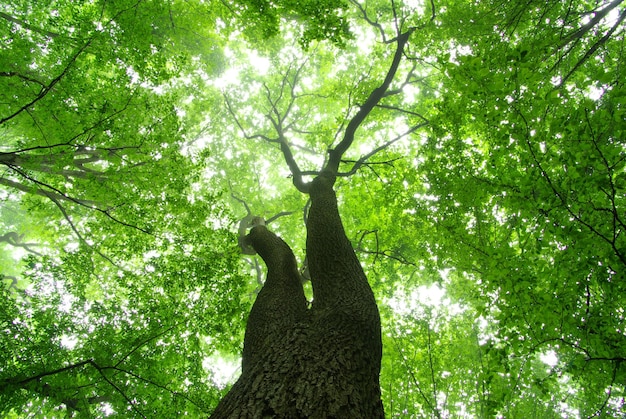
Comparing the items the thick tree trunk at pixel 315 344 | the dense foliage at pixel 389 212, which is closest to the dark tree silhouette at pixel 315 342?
the thick tree trunk at pixel 315 344

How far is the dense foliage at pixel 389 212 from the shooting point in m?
2.57

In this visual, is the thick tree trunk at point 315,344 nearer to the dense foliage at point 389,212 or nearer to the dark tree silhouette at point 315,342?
the dark tree silhouette at point 315,342

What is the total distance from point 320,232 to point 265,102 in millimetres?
8058

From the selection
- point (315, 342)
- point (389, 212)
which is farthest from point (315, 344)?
point (389, 212)

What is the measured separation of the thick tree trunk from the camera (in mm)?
2229

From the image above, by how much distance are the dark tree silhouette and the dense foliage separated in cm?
103

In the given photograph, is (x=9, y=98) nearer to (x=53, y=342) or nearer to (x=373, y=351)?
(x=53, y=342)

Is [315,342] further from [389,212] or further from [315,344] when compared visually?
[389,212]

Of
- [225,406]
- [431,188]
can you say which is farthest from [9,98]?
[431,188]

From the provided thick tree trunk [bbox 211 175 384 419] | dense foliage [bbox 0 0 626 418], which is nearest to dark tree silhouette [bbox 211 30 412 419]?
thick tree trunk [bbox 211 175 384 419]

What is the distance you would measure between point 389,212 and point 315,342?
16.9 ft

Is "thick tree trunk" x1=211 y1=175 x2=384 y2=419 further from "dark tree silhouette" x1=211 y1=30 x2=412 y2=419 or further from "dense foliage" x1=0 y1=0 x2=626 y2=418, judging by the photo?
"dense foliage" x1=0 y1=0 x2=626 y2=418

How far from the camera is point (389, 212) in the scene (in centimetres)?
760

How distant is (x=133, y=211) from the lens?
18.7 ft
